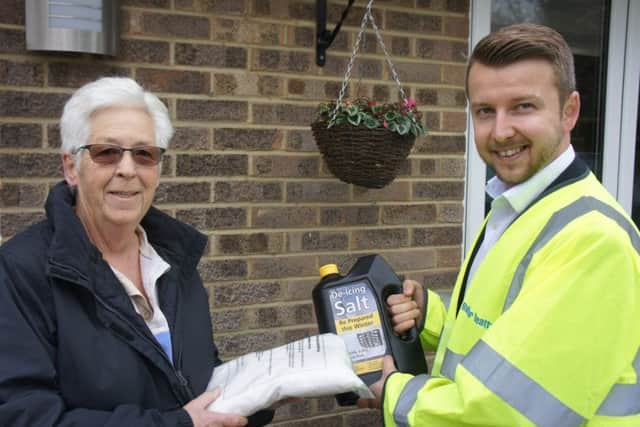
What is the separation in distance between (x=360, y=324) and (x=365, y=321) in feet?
0.06

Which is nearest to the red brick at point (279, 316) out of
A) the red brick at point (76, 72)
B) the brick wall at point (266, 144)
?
the brick wall at point (266, 144)

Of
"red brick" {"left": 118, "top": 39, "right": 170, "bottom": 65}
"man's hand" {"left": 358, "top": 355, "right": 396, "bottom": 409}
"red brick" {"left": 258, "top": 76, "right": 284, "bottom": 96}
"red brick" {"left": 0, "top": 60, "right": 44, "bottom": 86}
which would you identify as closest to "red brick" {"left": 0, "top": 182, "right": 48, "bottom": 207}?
"red brick" {"left": 0, "top": 60, "right": 44, "bottom": 86}

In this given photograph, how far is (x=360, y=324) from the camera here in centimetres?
176

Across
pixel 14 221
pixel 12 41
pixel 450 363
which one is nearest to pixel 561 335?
pixel 450 363

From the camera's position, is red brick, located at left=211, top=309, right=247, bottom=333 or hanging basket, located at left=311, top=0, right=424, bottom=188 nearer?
hanging basket, located at left=311, top=0, right=424, bottom=188

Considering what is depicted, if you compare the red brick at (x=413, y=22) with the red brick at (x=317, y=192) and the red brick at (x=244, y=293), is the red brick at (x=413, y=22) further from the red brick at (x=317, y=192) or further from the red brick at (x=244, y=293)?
the red brick at (x=244, y=293)

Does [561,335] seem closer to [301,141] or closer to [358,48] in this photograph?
[301,141]

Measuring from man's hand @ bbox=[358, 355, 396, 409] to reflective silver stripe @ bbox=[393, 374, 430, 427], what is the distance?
131 mm

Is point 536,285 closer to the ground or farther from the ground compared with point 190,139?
closer to the ground

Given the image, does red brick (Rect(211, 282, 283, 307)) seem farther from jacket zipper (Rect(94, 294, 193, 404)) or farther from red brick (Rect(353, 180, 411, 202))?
jacket zipper (Rect(94, 294, 193, 404))

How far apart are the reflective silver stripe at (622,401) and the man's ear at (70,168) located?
1.35 meters

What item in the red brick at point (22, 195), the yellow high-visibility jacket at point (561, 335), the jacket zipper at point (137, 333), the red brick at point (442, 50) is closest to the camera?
the yellow high-visibility jacket at point (561, 335)

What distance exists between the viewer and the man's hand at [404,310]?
179cm

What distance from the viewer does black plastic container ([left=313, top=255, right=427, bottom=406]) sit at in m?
1.71
